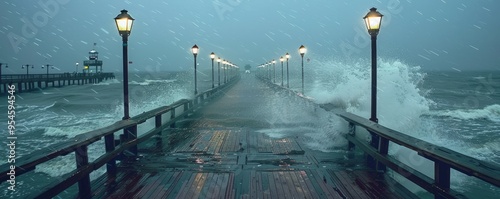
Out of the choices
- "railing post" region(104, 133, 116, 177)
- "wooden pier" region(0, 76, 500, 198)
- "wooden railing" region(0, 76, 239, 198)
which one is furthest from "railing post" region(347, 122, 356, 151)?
"railing post" region(104, 133, 116, 177)

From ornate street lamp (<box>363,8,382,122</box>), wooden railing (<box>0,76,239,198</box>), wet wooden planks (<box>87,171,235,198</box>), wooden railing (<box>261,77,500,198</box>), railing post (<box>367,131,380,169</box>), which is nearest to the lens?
wooden railing (<box>261,77,500,198</box>)

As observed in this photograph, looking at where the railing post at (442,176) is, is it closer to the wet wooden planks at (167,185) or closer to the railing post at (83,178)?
the wet wooden planks at (167,185)

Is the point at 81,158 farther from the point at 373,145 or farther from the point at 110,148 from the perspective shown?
the point at 373,145

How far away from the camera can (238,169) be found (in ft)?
20.1

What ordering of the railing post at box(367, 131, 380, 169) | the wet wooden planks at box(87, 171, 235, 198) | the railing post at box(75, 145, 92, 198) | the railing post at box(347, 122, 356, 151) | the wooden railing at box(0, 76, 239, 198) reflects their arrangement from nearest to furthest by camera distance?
the wooden railing at box(0, 76, 239, 198) → the railing post at box(75, 145, 92, 198) → the wet wooden planks at box(87, 171, 235, 198) → the railing post at box(367, 131, 380, 169) → the railing post at box(347, 122, 356, 151)

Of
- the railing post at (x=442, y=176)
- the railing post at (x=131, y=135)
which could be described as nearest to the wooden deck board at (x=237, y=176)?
the railing post at (x=131, y=135)

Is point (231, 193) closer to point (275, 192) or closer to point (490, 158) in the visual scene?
point (275, 192)

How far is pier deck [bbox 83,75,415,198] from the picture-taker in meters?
4.92

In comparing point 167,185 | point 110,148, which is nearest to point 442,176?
point 167,185

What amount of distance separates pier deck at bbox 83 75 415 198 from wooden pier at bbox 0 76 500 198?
14 millimetres

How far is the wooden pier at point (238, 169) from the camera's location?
3877 mm

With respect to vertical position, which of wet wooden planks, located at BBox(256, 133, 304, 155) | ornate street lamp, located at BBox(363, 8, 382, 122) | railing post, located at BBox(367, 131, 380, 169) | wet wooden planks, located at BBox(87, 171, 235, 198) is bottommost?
wet wooden planks, located at BBox(87, 171, 235, 198)

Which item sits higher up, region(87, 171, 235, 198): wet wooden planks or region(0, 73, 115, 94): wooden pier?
region(0, 73, 115, 94): wooden pier

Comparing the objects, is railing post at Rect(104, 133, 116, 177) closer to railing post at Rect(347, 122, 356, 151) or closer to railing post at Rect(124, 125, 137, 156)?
railing post at Rect(124, 125, 137, 156)
